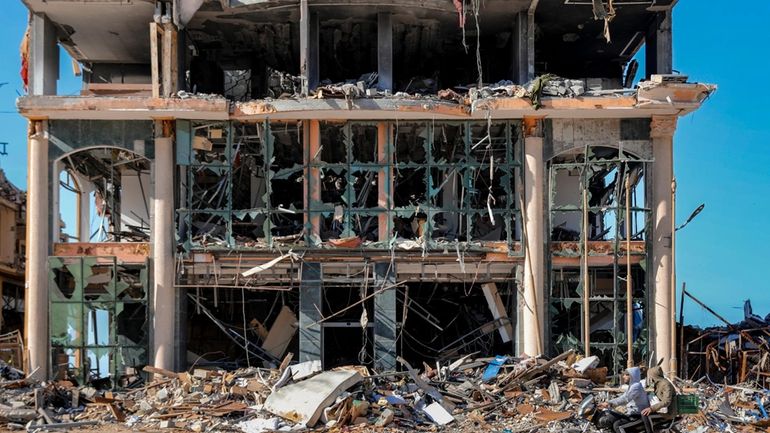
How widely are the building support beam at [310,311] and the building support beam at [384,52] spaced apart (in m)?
4.58

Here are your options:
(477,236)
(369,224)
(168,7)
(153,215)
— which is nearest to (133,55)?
(168,7)

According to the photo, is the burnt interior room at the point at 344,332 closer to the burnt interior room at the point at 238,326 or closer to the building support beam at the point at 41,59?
the burnt interior room at the point at 238,326

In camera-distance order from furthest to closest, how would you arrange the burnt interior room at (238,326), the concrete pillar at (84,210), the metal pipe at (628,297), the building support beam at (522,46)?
the concrete pillar at (84,210), the burnt interior room at (238,326), the building support beam at (522,46), the metal pipe at (628,297)

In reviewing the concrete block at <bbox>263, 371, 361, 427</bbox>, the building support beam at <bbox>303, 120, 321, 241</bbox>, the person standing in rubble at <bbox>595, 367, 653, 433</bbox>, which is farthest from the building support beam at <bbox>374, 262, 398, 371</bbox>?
the person standing in rubble at <bbox>595, 367, 653, 433</bbox>

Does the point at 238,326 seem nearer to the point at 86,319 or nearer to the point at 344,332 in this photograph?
the point at 344,332

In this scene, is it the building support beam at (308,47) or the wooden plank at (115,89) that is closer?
the building support beam at (308,47)

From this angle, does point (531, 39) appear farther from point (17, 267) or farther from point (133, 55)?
point (17, 267)

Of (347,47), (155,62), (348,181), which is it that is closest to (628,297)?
(348,181)

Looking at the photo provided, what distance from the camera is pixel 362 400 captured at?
57.6 feet

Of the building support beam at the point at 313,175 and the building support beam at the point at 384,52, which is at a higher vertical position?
the building support beam at the point at 384,52

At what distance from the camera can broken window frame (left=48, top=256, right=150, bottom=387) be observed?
66.7ft

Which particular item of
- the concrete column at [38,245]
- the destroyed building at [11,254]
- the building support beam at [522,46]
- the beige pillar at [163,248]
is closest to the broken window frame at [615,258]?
the building support beam at [522,46]

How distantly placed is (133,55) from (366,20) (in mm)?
6958

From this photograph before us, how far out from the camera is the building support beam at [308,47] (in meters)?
20.6
